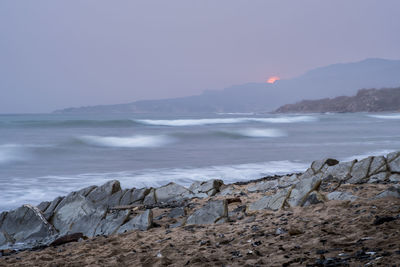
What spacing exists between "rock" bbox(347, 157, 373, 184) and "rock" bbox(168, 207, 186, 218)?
3369 millimetres

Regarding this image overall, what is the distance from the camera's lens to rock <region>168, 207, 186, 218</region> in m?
6.00

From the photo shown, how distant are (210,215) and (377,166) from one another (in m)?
4.20

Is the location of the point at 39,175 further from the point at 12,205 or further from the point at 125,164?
the point at 12,205

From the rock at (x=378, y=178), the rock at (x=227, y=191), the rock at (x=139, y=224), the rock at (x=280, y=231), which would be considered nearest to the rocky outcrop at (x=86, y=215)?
the rock at (x=139, y=224)

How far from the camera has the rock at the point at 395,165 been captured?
727 centimetres

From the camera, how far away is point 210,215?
5328mm

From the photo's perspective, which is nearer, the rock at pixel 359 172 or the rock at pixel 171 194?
the rock at pixel 359 172

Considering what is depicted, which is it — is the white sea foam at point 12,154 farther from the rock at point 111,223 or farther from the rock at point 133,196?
the rock at point 111,223

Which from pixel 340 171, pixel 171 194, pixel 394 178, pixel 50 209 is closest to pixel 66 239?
pixel 50 209

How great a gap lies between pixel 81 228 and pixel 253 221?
2.96 m

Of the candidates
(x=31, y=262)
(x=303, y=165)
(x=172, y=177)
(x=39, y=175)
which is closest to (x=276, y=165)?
(x=303, y=165)

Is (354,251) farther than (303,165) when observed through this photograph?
No

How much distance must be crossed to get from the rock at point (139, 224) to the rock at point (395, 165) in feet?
16.8

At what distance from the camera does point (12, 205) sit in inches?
348
